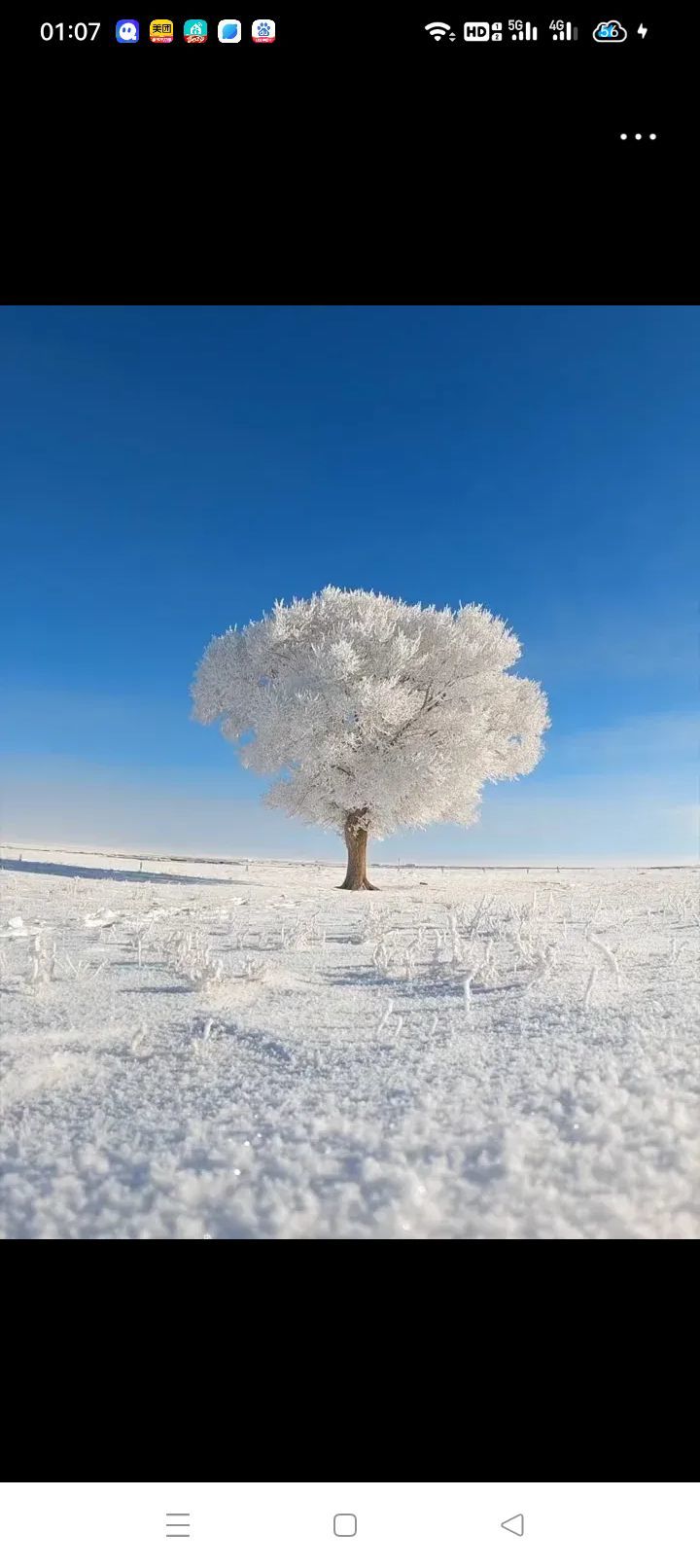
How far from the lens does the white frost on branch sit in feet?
56.1

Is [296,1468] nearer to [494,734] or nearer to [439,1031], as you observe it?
[439,1031]

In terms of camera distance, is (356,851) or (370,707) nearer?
(370,707)
